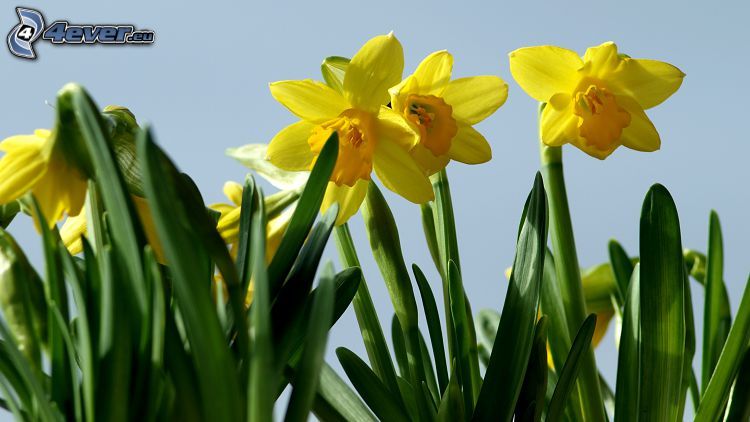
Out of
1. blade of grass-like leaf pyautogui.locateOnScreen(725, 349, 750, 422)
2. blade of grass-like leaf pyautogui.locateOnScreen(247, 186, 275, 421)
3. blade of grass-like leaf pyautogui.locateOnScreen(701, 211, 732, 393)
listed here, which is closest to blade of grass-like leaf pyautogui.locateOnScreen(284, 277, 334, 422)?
blade of grass-like leaf pyautogui.locateOnScreen(247, 186, 275, 421)

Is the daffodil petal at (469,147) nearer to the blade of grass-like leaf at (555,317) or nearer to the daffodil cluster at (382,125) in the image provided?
the daffodil cluster at (382,125)

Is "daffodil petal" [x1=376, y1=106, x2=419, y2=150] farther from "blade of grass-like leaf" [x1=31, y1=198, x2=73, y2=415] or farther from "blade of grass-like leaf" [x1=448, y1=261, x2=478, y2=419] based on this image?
"blade of grass-like leaf" [x1=31, y1=198, x2=73, y2=415]

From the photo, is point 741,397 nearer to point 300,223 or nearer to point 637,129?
point 637,129

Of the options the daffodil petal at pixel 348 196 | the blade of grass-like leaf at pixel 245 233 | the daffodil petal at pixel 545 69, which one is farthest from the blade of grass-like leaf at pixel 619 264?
the blade of grass-like leaf at pixel 245 233

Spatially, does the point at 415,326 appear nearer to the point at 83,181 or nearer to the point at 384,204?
the point at 384,204

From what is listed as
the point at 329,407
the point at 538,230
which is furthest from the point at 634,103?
the point at 329,407

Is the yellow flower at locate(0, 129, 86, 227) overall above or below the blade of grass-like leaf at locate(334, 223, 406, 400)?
above

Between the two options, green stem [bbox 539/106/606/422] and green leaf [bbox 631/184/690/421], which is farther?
green stem [bbox 539/106/606/422]
